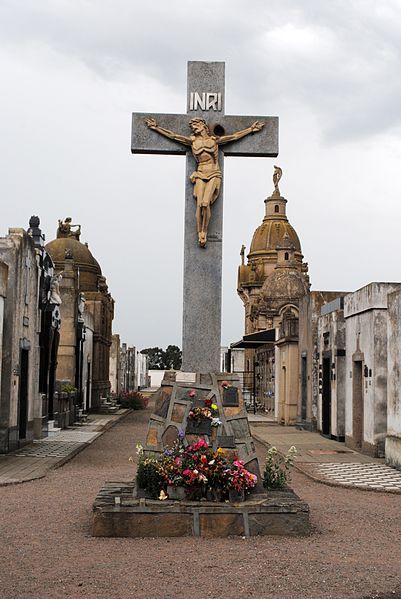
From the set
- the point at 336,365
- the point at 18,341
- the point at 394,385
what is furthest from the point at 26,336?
the point at 394,385

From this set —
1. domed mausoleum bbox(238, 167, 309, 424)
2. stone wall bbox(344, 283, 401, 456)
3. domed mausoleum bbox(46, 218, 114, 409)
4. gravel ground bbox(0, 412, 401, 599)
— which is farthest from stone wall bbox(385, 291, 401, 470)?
domed mausoleum bbox(46, 218, 114, 409)

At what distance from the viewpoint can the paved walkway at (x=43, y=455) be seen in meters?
12.9

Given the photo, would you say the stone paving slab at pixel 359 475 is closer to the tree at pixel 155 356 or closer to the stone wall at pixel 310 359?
the stone wall at pixel 310 359

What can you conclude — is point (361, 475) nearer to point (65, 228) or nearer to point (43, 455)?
point (43, 455)

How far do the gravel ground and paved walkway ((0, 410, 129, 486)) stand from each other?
10.5ft

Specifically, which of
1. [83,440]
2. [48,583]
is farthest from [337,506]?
[83,440]

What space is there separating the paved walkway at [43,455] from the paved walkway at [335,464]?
4.29 m

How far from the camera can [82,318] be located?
29438 millimetres

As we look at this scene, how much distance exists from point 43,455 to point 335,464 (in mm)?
5549

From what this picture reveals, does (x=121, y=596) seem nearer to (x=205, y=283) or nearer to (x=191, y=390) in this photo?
(x=191, y=390)

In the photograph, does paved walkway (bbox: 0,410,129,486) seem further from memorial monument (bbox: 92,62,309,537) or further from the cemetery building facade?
memorial monument (bbox: 92,62,309,537)

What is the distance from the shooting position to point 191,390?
8391mm

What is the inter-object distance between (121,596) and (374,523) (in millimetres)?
3921

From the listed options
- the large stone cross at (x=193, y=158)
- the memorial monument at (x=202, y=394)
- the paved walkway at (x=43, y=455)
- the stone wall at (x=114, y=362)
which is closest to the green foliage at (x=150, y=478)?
the memorial monument at (x=202, y=394)
